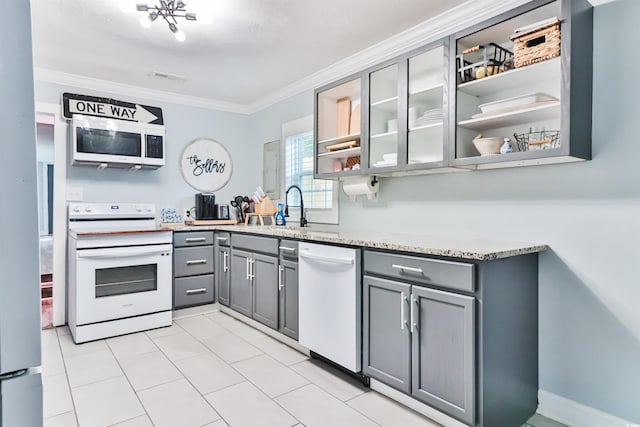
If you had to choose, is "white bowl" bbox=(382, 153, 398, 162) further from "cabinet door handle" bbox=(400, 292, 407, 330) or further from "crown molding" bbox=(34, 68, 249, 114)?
"crown molding" bbox=(34, 68, 249, 114)

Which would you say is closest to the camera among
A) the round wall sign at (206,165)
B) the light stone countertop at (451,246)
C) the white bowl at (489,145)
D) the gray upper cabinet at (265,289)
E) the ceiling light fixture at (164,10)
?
the light stone countertop at (451,246)

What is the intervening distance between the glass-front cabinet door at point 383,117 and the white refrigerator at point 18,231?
2.22 metres

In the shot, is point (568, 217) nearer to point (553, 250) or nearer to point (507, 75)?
point (553, 250)

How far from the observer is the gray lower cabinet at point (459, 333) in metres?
1.69

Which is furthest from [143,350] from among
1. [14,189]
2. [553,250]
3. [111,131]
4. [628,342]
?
[628,342]

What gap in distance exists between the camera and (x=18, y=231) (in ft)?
1.81

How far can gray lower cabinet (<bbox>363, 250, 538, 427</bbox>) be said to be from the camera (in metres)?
1.69

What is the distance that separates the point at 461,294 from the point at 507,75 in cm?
122

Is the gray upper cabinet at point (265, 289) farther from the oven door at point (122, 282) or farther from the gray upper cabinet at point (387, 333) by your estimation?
the gray upper cabinet at point (387, 333)

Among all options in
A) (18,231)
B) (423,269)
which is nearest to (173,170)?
(423,269)

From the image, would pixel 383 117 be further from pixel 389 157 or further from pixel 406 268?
pixel 406 268

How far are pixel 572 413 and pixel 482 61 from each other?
77.3 inches

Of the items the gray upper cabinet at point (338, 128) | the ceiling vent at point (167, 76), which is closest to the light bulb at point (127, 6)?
the ceiling vent at point (167, 76)

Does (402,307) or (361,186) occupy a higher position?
(361,186)
